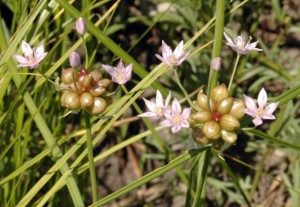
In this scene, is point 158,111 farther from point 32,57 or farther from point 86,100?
point 32,57

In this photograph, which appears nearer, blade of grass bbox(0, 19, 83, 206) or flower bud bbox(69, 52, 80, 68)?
flower bud bbox(69, 52, 80, 68)

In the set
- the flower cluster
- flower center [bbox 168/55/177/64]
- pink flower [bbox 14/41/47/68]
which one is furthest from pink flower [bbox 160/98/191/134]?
pink flower [bbox 14/41/47/68]

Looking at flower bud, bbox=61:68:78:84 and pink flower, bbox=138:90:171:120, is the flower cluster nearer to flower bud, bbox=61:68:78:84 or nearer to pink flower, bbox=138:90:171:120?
pink flower, bbox=138:90:171:120

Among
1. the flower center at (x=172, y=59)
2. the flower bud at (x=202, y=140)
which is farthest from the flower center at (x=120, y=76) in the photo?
the flower bud at (x=202, y=140)

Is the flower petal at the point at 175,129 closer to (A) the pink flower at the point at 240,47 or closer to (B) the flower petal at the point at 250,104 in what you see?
(B) the flower petal at the point at 250,104

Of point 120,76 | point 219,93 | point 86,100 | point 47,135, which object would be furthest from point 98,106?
point 47,135

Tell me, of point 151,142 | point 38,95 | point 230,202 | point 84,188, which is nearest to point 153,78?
point 38,95
